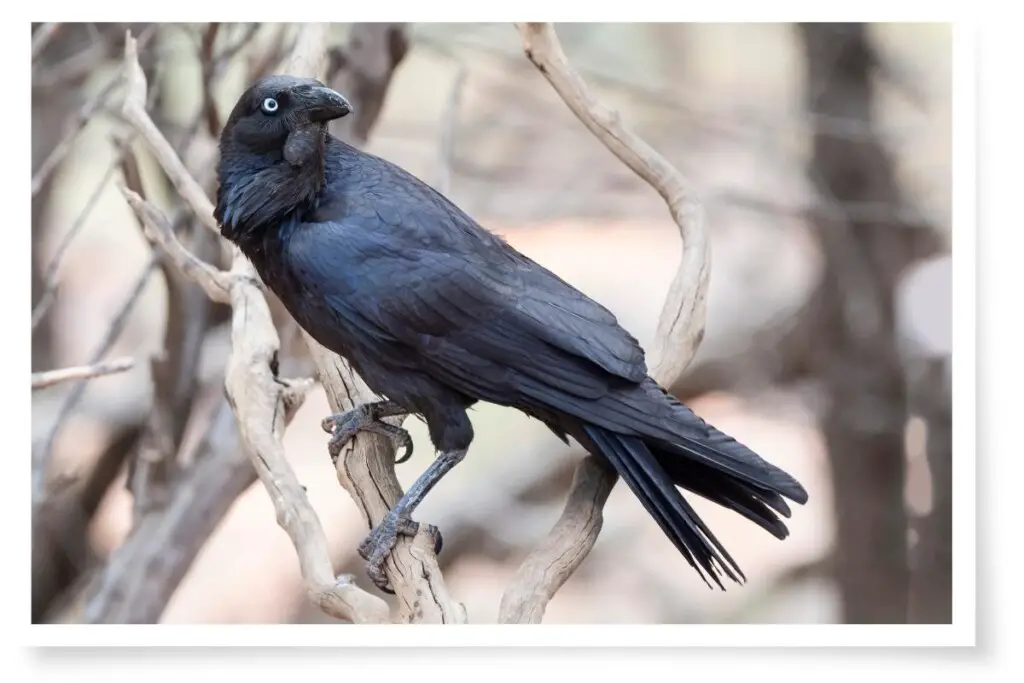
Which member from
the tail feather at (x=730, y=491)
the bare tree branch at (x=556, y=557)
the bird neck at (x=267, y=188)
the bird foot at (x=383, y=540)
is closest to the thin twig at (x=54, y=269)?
the bird neck at (x=267, y=188)

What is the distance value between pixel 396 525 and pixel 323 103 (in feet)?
2.17

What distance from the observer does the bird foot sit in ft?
5.65

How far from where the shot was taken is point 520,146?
7.48ft

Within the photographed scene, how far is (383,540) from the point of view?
172 centimetres

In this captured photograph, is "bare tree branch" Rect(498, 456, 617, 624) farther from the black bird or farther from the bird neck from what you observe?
the bird neck

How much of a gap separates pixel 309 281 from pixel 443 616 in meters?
0.57

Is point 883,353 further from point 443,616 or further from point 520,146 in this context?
point 443,616

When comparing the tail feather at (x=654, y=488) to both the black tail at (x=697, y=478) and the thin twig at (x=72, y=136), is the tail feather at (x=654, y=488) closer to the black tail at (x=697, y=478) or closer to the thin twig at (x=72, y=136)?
the black tail at (x=697, y=478)

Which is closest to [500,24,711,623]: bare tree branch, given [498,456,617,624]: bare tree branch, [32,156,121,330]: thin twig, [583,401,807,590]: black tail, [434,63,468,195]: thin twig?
[498,456,617,624]: bare tree branch

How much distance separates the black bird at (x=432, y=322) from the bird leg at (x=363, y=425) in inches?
7.1

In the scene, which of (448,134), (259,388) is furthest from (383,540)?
(448,134)
